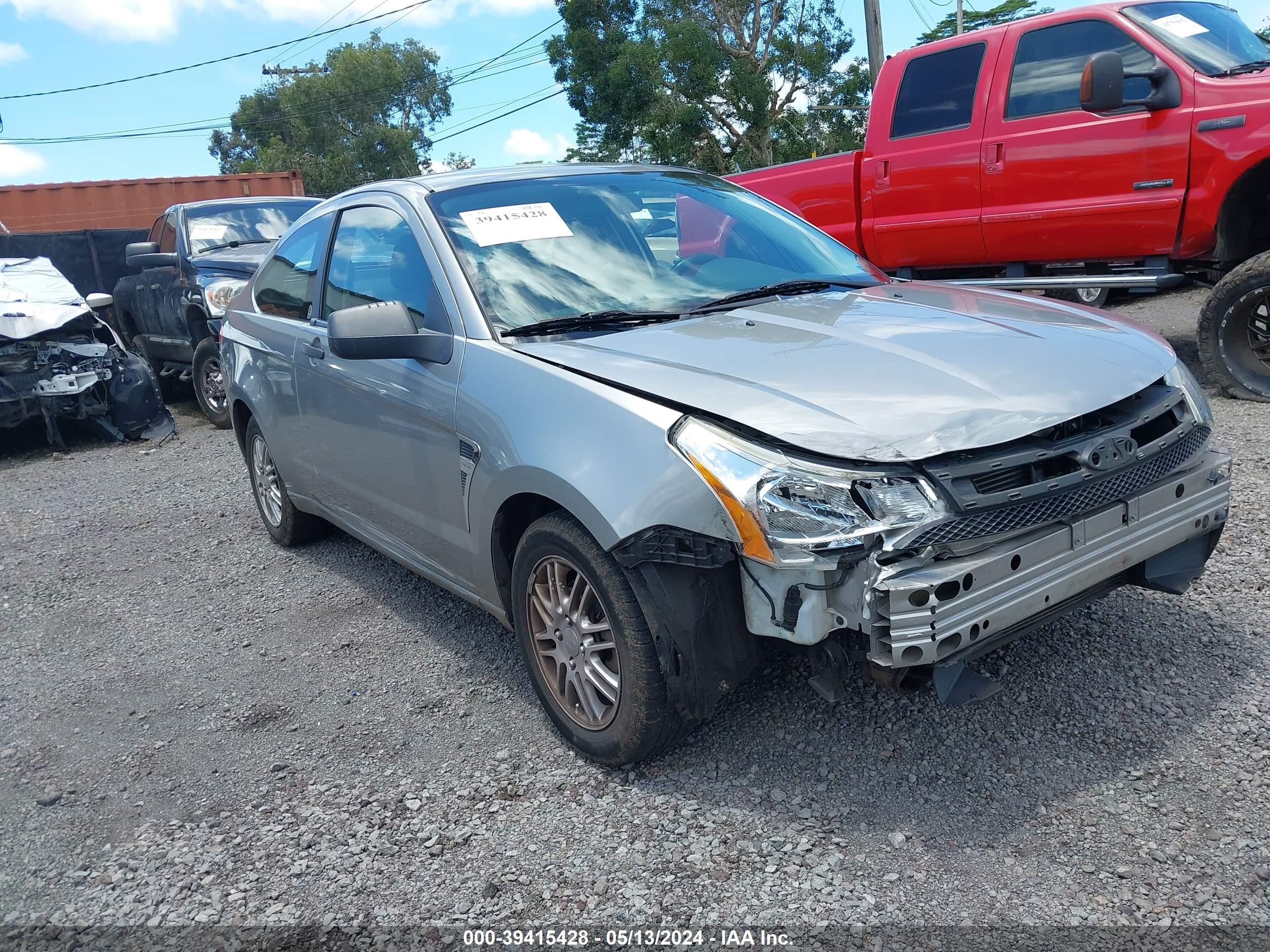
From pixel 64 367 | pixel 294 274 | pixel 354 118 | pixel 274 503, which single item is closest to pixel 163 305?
pixel 64 367

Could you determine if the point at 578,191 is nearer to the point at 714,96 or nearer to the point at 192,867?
the point at 192,867

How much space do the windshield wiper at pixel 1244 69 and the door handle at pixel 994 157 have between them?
48.4 inches

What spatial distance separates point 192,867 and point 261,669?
1.35 metres

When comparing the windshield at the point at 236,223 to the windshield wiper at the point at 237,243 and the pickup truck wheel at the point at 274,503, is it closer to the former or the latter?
the windshield wiper at the point at 237,243

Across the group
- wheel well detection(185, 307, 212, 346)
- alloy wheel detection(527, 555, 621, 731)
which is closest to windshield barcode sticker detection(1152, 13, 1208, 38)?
alloy wheel detection(527, 555, 621, 731)

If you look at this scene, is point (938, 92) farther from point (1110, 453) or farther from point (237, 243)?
point (237, 243)

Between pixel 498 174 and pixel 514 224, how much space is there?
1.51 feet

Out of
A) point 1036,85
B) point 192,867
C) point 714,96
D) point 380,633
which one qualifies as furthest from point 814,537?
point 714,96

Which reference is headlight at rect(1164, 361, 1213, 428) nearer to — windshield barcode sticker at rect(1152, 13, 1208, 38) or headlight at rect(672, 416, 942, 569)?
headlight at rect(672, 416, 942, 569)

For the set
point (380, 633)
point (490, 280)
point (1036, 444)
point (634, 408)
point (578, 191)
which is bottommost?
point (380, 633)

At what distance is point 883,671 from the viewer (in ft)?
8.15

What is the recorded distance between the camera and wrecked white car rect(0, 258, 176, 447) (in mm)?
8578

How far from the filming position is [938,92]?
6984 millimetres

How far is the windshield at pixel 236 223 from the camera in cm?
971
